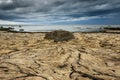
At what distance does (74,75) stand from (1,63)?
6.37 ft

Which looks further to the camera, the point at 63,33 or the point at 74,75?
the point at 63,33

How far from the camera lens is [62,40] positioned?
33.6 ft

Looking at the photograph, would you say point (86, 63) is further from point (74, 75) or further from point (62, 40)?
point (62, 40)

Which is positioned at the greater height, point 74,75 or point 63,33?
point 63,33

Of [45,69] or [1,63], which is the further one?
[1,63]

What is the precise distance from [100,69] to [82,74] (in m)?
0.61

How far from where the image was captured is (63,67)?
4.58 m

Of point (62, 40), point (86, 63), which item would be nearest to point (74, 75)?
point (86, 63)

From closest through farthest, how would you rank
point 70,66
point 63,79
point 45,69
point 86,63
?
point 63,79 → point 45,69 → point 70,66 → point 86,63

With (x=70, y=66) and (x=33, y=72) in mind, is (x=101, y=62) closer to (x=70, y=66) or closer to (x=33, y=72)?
(x=70, y=66)

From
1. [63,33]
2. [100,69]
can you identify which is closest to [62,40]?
[63,33]

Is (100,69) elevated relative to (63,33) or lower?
lower

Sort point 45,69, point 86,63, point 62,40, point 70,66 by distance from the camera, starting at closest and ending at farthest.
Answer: point 45,69, point 70,66, point 86,63, point 62,40

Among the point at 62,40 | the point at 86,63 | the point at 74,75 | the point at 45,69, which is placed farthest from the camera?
the point at 62,40
